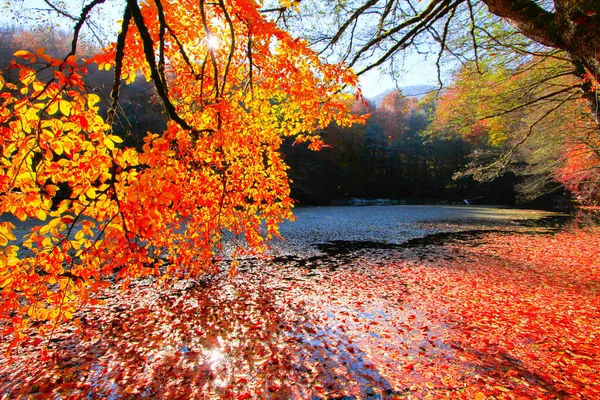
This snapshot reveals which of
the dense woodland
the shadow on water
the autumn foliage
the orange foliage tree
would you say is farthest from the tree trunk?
the dense woodland

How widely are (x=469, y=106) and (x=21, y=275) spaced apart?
10.1 m

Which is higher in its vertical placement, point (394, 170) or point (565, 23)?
point (394, 170)

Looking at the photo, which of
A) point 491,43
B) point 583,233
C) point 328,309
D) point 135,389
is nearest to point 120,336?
point 135,389

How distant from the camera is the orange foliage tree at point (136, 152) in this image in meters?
1.99

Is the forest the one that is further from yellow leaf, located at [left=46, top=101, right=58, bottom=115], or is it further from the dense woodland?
the dense woodland

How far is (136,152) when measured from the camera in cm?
242

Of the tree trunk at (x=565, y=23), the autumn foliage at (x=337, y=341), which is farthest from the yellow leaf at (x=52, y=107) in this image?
the tree trunk at (x=565, y=23)

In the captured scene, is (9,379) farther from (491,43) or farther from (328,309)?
(491,43)

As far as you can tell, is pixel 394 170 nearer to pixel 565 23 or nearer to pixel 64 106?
pixel 565 23

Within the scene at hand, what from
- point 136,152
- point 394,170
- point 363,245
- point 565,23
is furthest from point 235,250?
point 394,170

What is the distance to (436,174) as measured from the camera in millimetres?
50719

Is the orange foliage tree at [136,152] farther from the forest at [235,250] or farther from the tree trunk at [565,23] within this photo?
the tree trunk at [565,23]

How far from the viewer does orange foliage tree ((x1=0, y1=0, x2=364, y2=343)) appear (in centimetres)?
199

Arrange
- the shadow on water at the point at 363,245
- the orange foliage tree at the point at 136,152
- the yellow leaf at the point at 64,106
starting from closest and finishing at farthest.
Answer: the yellow leaf at the point at 64,106 → the orange foliage tree at the point at 136,152 → the shadow on water at the point at 363,245
